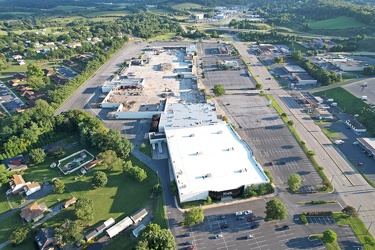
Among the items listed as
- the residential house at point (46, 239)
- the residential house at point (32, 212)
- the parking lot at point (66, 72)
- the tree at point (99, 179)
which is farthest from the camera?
the parking lot at point (66, 72)

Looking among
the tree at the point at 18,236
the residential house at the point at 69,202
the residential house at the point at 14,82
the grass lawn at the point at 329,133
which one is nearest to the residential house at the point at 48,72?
the residential house at the point at 14,82

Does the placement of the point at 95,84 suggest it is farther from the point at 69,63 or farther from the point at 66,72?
the point at 69,63

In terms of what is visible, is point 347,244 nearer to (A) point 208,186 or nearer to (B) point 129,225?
(A) point 208,186

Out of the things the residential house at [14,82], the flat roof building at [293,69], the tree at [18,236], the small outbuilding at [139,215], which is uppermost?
the residential house at [14,82]

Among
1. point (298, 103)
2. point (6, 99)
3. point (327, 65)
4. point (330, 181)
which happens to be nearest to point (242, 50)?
point (327, 65)

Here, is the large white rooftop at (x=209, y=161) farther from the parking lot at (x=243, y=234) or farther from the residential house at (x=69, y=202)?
the residential house at (x=69, y=202)

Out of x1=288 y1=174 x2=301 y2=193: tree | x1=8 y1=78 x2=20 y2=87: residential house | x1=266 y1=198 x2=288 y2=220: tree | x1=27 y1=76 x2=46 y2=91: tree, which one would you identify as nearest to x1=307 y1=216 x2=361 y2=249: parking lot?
x1=266 y1=198 x2=288 y2=220: tree

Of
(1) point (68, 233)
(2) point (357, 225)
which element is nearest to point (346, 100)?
(2) point (357, 225)
